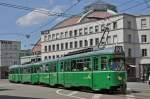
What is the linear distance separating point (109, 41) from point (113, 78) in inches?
2417

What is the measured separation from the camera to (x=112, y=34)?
89.0m

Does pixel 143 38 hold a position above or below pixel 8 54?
above

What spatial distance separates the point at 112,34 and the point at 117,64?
198ft

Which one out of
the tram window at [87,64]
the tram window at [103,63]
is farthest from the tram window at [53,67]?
the tram window at [103,63]

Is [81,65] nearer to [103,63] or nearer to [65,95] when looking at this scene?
[103,63]

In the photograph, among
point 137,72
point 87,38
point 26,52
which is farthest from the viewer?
point 26,52

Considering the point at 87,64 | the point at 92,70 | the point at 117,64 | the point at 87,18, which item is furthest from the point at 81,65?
the point at 87,18

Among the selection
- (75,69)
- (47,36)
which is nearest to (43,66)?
(75,69)

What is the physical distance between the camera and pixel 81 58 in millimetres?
32219

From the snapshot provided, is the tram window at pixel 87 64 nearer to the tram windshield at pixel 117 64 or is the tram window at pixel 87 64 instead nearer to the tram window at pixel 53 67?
the tram windshield at pixel 117 64

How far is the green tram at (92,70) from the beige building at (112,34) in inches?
1663

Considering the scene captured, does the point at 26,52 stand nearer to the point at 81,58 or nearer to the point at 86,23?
the point at 86,23

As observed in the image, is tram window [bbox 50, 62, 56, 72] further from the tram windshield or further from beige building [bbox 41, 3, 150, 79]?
beige building [bbox 41, 3, 150, 79]

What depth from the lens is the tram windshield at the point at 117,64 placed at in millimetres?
28641
